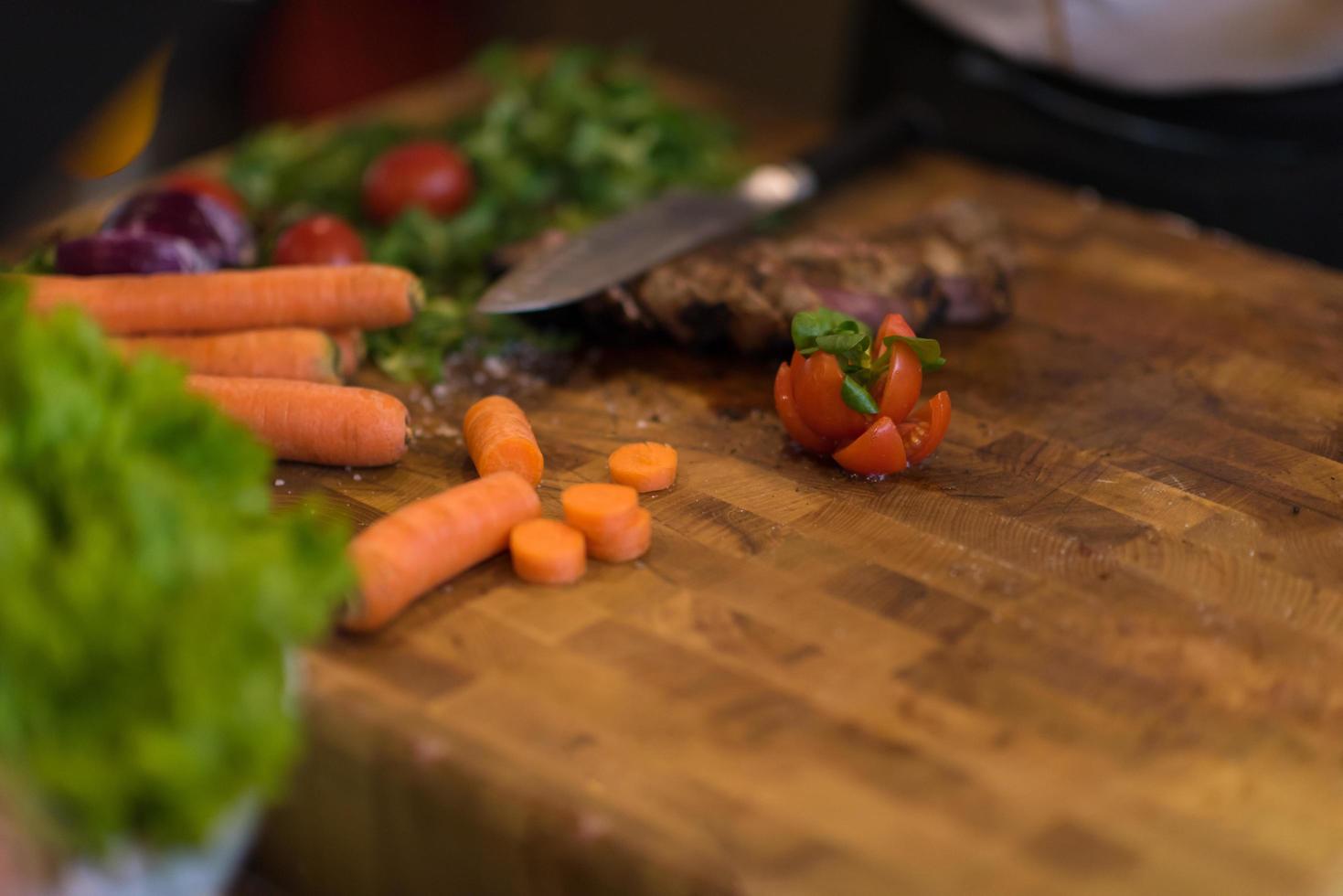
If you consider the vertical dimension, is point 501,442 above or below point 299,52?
above

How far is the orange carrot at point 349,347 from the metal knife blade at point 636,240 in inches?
9.5

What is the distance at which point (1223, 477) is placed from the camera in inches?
85.4

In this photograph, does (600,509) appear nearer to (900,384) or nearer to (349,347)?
(900,384)

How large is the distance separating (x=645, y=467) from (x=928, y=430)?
458 mm

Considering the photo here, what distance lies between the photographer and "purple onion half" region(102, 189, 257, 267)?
262cm

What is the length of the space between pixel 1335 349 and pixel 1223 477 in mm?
598

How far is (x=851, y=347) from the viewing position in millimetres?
2070

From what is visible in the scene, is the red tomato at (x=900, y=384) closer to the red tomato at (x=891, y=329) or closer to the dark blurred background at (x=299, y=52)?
the red tomato at (x=891, y=329)

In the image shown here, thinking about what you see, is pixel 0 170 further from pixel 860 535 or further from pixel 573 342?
pixel 860 535

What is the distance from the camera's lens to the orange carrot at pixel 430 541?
5.64ft

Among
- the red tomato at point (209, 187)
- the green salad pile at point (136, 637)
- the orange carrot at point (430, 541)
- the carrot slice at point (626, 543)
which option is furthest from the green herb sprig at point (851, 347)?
the red tomato at point (209, 187)

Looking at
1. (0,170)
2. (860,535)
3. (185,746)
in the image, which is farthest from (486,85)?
(185,746)

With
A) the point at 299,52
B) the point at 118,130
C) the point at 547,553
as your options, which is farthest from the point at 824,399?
Result: the point at 299,52

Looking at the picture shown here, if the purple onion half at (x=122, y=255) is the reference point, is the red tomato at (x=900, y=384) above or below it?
above
